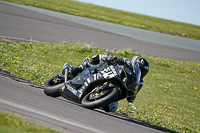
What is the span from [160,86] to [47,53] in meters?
5.06

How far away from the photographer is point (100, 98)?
5.31 metres

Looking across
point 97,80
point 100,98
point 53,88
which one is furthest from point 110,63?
point 53,88

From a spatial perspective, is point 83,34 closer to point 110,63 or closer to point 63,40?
point 63,40

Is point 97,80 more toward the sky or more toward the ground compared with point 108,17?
more toward the ground

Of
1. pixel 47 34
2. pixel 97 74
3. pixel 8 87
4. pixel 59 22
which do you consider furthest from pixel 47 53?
pixel 59 22

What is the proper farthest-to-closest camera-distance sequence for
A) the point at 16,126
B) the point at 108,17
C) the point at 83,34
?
the point at 108,17 → the point at 83,34 → the point at 16,126

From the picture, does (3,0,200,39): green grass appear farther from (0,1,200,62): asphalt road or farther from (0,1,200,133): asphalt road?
(0,1,200,133): asphalt road

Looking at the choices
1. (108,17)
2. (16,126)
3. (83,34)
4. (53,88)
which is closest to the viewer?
(16,126)

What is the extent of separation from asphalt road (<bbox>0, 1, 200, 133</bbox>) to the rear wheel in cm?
20

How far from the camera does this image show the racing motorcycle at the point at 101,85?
5.34 m

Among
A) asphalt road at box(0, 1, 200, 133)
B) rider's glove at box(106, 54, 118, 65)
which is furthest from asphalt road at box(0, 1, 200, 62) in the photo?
rider's glove at box(106, 54, 118, 65)

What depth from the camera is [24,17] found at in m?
19.1

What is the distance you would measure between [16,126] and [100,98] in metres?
2.22

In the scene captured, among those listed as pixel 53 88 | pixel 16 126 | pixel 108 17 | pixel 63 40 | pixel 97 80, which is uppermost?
pixel 108 17
